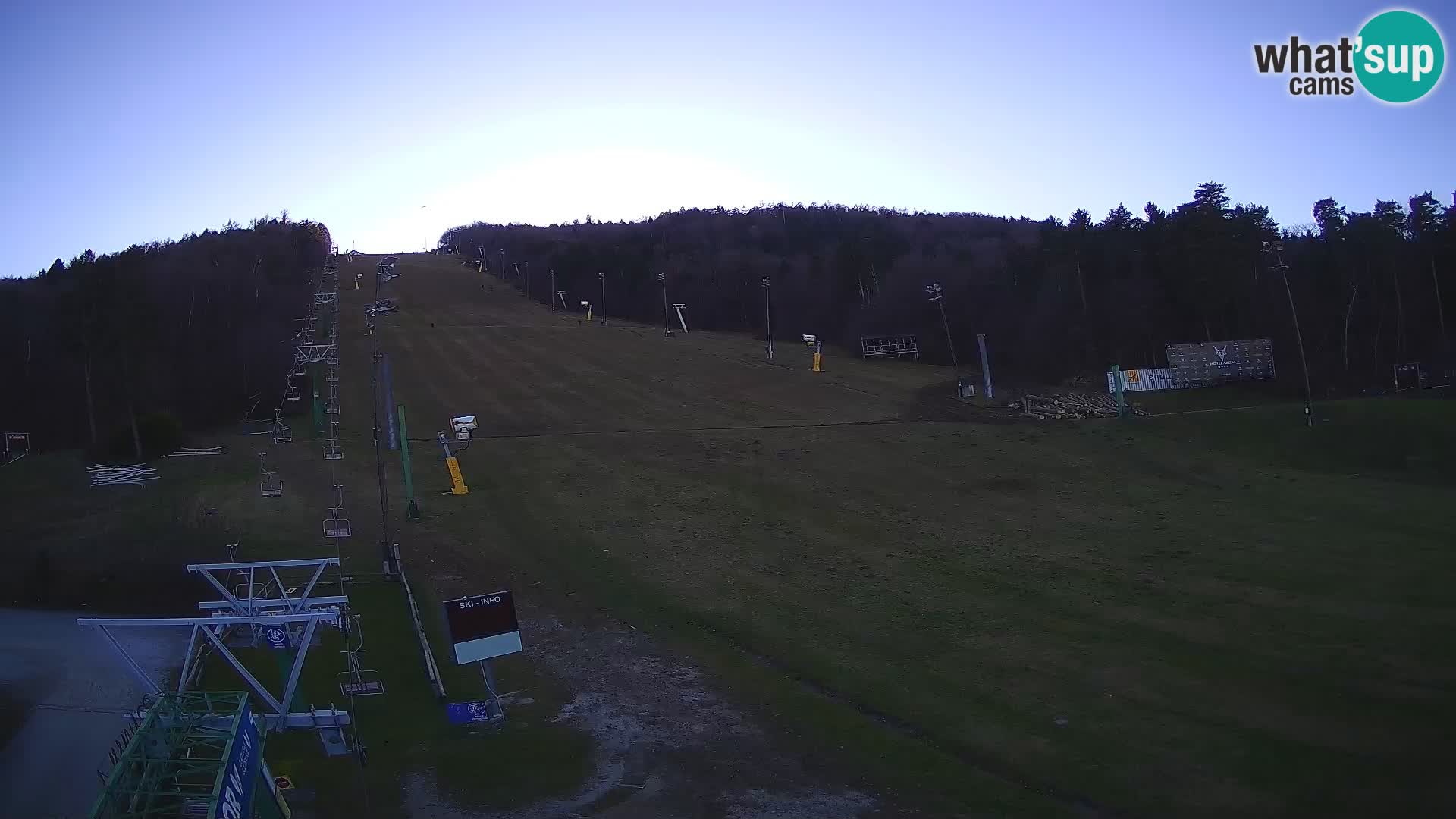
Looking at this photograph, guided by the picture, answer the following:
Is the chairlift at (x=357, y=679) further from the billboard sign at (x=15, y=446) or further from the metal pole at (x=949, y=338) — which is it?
the metal pole at (x=949, y=338)

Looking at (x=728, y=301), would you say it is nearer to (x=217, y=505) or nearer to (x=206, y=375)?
(x=206, y=375)

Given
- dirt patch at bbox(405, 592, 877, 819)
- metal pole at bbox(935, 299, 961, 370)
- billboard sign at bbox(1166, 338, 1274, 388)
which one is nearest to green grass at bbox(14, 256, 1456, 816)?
dirt patch at bbox(405, 592, 877, 819)

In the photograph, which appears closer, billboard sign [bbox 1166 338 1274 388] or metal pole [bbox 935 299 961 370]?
billboard sign [bbox 1166 338 1274 388]

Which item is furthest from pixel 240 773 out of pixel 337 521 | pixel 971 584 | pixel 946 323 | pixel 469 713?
pixel 946 323

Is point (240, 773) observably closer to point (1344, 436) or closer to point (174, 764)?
point (174, 764)

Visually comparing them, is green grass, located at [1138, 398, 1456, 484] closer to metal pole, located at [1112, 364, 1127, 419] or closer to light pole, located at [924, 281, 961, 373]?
metal pole, located at [1112, 364, 1127, 419]
